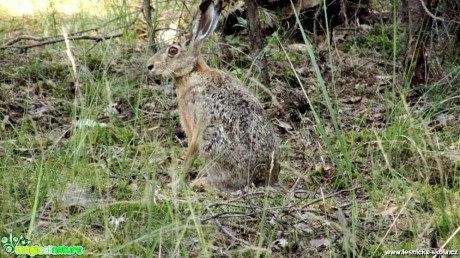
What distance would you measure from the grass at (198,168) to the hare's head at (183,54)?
49 cm

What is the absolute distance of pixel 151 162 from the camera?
19.1 feet

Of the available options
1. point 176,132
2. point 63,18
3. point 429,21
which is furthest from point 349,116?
point 63,18

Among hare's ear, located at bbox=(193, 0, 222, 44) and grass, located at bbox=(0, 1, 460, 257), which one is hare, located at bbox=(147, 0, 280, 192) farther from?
grass, located at bbox=(0, 1, 460, 257)

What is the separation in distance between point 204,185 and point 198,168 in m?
0.70

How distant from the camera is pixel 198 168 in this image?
651cm

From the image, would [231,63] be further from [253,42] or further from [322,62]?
[322,62]

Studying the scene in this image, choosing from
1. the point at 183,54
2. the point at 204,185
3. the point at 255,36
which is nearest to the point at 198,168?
the point at 204,185

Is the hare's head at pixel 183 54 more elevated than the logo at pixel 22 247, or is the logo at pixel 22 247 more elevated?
the hare's head at pixel 183 54

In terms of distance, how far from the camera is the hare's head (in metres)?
6.50

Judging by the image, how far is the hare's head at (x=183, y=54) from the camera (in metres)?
6.50

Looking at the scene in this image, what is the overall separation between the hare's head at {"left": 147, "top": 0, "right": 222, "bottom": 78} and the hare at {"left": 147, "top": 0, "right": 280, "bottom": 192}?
6.0 inches

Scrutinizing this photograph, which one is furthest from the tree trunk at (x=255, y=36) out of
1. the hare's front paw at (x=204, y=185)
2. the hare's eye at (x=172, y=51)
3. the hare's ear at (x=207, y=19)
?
the hare's front paw at (x=204, y=185)

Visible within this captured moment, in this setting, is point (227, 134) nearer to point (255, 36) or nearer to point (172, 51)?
point (172, 51)

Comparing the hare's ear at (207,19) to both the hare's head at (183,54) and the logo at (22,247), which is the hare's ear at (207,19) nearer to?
the hare's head at (183,54)
